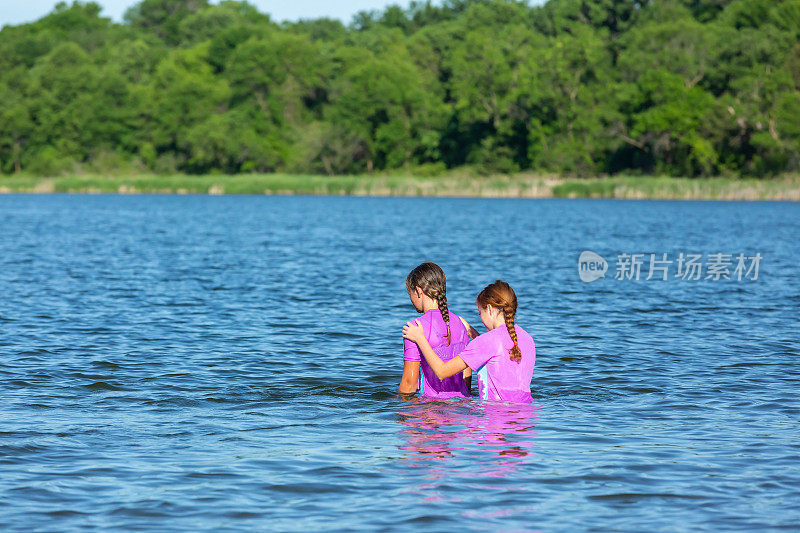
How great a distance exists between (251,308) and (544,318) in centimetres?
516

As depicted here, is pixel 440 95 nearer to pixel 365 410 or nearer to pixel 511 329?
→ pixel 365 410

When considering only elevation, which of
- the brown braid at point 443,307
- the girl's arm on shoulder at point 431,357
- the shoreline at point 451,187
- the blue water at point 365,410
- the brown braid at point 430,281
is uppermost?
the shoreline at point 451,187

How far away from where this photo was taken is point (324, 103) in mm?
115125

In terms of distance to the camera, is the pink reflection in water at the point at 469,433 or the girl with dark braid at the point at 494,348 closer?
the pink reflection in water at the point at 469,433

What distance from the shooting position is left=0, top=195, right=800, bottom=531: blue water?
7184 mm

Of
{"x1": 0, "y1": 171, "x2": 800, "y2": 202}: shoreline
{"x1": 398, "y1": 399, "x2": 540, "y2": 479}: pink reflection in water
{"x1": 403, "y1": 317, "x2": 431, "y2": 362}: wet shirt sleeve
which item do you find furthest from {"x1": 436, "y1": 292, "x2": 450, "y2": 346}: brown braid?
{"x1": 0, "y1": 171, "x2": 800, "y2": 202}: shoreline

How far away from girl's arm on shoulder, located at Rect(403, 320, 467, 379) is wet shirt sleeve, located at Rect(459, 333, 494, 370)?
8 cm

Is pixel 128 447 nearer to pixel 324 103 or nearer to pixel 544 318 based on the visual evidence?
pixel 544 318

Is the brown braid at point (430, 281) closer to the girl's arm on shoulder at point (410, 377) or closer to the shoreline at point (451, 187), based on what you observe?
the girl's arm on shoulder at point (410, 377)

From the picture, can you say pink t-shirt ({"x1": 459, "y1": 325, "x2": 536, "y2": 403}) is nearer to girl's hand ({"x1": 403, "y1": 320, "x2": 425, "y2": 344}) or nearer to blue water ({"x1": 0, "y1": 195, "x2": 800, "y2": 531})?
blue water ({"x1": 0, "y1": 195, "x2": 800, "y2": 531})

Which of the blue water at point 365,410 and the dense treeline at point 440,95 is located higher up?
the dense treeline at point 440,95

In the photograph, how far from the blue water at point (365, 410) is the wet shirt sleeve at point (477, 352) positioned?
645 millimetres

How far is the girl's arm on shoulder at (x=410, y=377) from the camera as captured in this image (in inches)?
361

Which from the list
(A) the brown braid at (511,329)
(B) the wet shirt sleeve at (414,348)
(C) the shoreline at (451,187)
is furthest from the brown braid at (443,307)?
(C) the shoreline at (451,187)
